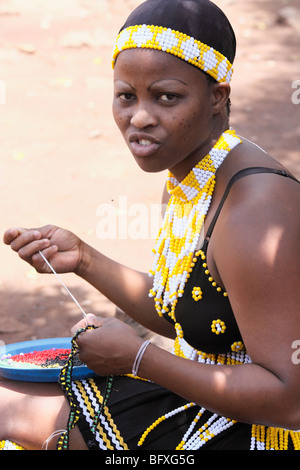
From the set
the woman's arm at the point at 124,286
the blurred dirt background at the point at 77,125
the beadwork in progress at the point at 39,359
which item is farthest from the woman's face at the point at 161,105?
the blurred dirt background at the point at 77,125

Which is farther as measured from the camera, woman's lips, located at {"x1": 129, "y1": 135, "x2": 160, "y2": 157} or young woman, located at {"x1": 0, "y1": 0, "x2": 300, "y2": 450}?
woman's lips, located at {"x1": 129, "y1": 135, "x2": 160, "y2": 157}

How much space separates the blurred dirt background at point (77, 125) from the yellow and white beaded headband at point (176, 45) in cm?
272

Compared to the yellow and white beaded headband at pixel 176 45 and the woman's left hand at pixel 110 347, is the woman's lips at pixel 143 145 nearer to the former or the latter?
the yellow and white beaded headband at pixel 176 45

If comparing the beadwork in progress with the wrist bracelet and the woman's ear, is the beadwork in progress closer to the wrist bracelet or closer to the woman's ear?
the wrist bracelet

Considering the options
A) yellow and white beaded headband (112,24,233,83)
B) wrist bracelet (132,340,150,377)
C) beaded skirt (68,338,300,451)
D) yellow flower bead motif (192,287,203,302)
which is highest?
yellow and white beaded headband (112,24,233,83)

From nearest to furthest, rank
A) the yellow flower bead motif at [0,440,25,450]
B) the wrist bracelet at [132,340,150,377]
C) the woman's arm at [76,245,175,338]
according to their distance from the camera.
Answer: the wrist bracelet at [132,340,150,377]
the yellow flower bead motif at [0,440,25,450]
the woman's arm at [76,245,175,338]

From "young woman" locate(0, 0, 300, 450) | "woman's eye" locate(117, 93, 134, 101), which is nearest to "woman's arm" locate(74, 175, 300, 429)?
"young woman" locate(0, 0, 300, 450)

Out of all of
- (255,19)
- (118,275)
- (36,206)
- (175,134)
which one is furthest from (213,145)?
(255,19)

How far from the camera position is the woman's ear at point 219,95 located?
2.46m

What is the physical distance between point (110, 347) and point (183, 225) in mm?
582

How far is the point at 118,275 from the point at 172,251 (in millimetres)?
460

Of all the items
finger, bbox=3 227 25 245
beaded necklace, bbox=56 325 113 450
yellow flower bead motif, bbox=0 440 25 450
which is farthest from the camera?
finger, bbox=3 227 25 245

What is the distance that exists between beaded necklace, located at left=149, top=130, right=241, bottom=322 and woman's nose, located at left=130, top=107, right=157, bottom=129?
0.27m

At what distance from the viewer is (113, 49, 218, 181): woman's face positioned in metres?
2.37
